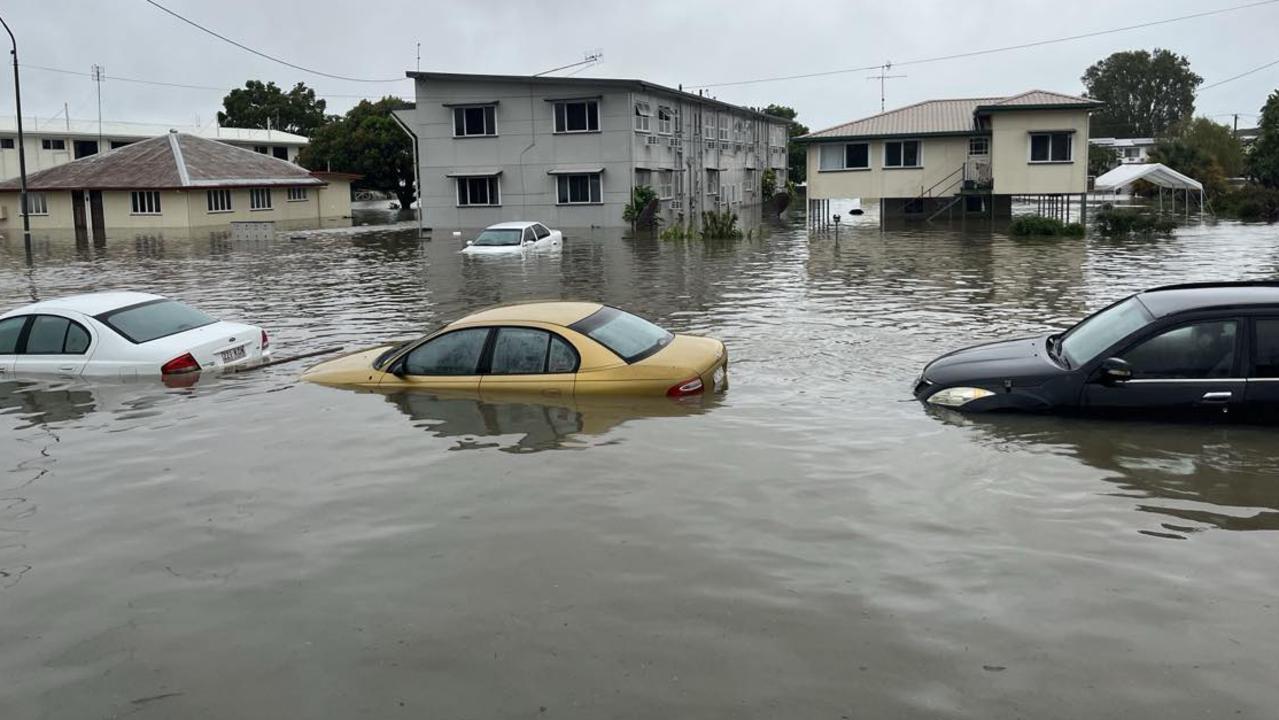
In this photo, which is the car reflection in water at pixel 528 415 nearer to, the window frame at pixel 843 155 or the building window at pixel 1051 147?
the building window at pixel 1051 147

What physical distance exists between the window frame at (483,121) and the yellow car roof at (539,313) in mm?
40322

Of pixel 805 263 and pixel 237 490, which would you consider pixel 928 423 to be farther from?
pixel 805 263

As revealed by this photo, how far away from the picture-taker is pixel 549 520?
8.45 m

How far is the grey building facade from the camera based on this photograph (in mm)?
Result: 50250

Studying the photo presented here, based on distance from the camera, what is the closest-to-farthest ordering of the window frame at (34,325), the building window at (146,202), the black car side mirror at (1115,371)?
the black car side mirror at (1115,371)
the window frame at (34,325)
the building window at (146,202)

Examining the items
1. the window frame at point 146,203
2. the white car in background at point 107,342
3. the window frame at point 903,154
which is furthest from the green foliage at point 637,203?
the white car in background at point 107,342

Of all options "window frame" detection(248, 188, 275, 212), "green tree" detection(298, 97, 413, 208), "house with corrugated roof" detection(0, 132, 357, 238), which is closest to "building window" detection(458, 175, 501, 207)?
"house with corrugated roof" detection(0, 132, 357, 238)

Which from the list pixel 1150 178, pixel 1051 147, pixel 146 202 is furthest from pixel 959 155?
pixel 146 202

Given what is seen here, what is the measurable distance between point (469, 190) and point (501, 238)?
16.5 meters

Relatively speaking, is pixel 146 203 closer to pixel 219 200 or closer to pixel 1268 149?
pixel 219 200

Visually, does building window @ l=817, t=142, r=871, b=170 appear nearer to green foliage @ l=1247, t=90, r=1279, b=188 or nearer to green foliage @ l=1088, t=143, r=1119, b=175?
green foliage @ l=1247, t=90, r=1279, b=188

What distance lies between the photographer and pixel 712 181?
67.8 m

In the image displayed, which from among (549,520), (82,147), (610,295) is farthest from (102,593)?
(82,147)

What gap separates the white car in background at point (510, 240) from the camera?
3600 centimetres
